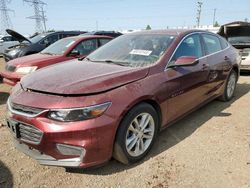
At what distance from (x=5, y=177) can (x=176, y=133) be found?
2.43m

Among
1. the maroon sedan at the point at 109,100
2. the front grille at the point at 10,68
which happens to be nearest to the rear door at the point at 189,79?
the maroon sedan at the point at 109,100

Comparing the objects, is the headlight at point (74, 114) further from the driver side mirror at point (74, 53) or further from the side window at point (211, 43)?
the driver side mirror at point (74, 53)

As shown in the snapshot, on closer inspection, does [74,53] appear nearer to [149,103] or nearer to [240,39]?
[149,103]

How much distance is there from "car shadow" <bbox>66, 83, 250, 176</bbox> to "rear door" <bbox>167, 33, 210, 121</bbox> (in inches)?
13.2

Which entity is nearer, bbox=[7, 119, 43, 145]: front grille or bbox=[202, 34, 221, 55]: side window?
bbox=[7, 119, 43, 145]: front grille

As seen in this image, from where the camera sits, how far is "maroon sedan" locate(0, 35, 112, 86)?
20.0 feet

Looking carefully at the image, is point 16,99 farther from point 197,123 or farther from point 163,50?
point 197,123

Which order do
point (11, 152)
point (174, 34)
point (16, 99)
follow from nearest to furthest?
point (16, 99) → point (11, 152) → point (174, 34)

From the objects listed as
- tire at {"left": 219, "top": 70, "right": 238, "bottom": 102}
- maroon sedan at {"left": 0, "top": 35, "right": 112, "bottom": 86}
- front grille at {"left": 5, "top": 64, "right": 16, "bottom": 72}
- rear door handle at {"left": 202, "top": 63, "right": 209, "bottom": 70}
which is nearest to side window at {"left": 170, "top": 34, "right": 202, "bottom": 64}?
rear door handle at {"left": 202, "top": 63, "right": 209, "bottom": 70}

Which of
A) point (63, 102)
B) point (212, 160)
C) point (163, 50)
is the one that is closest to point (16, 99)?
point (63, 102)

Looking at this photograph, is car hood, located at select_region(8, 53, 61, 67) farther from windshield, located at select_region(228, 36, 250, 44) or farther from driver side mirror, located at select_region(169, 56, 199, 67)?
windshield, located at select_region(228, 36, 250, 44)

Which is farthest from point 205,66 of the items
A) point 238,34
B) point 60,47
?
point 238,34

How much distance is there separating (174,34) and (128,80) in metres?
1.47

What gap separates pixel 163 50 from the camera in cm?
369
